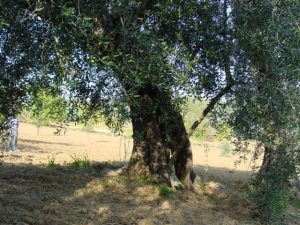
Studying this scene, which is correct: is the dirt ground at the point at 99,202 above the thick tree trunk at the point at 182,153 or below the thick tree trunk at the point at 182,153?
below

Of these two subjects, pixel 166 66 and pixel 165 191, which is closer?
pixel 166 66

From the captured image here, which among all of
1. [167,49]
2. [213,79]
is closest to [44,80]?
[167,49]

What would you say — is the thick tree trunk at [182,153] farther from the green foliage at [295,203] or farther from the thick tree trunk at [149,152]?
the green foliage at [295,203]

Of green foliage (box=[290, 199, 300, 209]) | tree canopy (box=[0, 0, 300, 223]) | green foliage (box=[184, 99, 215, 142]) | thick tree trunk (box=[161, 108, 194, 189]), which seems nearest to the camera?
tree canopy (box=[0, 0, 300, 223])

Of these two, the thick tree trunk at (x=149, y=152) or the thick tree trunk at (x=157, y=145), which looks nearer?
the thick tree trunk at (x=157, y=145)

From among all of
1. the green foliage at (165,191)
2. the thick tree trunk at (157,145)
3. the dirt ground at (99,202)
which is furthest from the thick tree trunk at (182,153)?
the green foliage at (165,191)

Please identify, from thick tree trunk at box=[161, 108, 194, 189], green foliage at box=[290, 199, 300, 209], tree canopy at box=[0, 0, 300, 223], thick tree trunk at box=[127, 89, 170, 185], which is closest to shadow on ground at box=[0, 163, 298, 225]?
thick tree trunk at box=[127, 89, 170, 185]

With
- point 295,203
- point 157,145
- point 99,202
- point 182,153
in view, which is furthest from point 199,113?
point 99,202

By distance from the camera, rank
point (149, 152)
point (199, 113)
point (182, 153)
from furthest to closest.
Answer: point (199, 113), point (182, 153), point (149, 152)

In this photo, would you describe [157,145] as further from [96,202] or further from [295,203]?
[295,203]

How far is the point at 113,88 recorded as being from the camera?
5.77 metres

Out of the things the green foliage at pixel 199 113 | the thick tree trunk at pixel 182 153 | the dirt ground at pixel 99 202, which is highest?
the green foliage at pixel 199 113

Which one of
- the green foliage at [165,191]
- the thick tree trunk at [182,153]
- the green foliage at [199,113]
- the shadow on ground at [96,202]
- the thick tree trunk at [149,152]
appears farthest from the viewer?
the thick tree trunk at [182,153]

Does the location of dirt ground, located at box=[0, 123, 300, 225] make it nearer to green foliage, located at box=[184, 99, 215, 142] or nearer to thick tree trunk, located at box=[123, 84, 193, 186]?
thick tree trunk, located at box=[123, 84, 193, 186]
